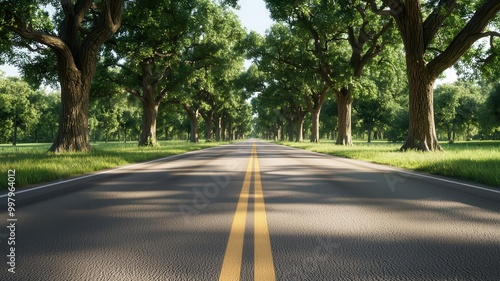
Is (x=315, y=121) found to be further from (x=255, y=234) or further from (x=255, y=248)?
(x=255, y=248)

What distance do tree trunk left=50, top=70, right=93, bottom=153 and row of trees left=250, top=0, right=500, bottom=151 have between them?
11.6 metres

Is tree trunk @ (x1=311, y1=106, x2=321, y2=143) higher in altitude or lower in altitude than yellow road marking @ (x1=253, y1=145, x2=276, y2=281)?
higher

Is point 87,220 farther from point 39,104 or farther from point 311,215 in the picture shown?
point 39,104

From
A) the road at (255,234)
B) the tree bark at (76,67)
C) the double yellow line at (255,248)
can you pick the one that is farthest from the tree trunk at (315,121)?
the double yellow line at (255,248)

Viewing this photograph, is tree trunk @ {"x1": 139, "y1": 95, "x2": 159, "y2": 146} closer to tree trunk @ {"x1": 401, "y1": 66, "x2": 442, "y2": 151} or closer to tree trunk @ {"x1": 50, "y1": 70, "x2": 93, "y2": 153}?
tree trunk @ {"x1": 50, "y1": 70, "x2": 93, "y2": 153}

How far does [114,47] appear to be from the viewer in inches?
939

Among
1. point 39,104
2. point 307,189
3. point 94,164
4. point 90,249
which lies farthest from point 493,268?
point 39,104

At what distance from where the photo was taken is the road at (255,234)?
2.72m

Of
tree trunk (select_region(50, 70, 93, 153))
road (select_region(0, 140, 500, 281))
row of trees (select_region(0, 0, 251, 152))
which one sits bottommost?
road (select_region(0, 140, 500, 281))

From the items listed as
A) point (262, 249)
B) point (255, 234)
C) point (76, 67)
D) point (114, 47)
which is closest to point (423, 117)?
point (255, 234)

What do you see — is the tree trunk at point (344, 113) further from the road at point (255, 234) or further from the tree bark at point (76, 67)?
the road at point (255, 234)

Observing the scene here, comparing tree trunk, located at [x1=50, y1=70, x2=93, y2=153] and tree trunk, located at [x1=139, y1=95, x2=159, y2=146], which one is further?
tree trunk, located at [x1=139, y1=95, x2=159, y2=146]

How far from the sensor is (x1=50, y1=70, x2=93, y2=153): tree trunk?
51.5 feet

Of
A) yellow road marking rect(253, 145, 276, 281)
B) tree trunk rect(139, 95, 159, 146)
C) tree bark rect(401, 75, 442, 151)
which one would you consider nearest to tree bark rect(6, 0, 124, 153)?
tree trunk rect(139, 95, 159, 146)
